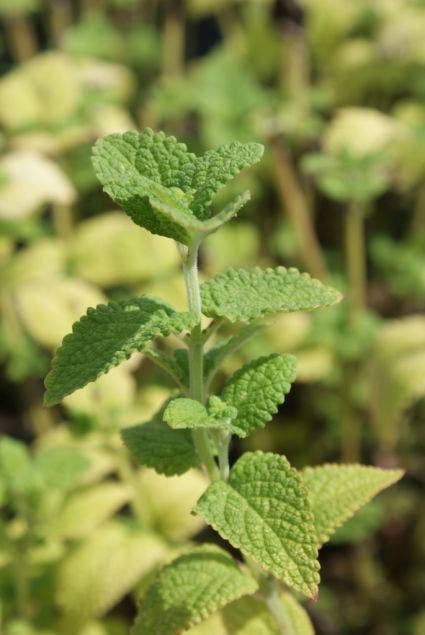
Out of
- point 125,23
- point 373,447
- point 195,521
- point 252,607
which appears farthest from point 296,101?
point 252,607

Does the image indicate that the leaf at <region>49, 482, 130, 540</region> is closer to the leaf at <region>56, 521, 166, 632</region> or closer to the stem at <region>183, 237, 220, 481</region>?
the leaf at <region>56, 521, 166, 632</region>

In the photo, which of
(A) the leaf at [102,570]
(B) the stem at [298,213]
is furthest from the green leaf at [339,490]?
(B) the stem at [298,213]

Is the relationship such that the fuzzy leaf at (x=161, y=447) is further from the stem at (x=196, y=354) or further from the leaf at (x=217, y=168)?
the leaf at (x=217, y=168)

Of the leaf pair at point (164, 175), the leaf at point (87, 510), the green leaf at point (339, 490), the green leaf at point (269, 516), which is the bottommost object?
the leaf at point (87, 510)

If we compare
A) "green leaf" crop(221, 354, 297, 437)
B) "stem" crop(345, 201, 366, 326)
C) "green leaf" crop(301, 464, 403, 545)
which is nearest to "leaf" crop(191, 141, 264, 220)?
"green leaf" crop(221, 354, 297, 437)

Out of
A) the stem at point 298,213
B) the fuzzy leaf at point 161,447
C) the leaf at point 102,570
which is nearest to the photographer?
the fuzzy leaf at point 161,447

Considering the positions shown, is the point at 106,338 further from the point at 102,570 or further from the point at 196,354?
the point at 102,570

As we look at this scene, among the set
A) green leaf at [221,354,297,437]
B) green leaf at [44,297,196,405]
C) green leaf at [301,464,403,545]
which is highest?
green leaf at [44,297,196,405]
